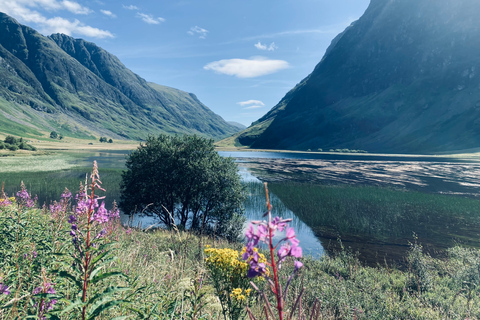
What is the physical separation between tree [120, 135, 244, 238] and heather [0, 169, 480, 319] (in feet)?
40.1

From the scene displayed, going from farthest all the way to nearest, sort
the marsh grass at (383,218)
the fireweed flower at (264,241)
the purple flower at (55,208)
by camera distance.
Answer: the marsh grass at (383,218)
the purple flower at (55,208)
the fireweed flower at (264,241)

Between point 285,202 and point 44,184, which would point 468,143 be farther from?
point 44,184

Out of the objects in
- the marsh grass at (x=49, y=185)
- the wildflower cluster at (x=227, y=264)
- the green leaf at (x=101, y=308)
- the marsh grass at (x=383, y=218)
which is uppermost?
the green leaf at (x=101, y=308)

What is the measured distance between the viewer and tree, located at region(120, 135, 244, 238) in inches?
1112

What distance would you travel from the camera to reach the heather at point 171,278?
269 cm

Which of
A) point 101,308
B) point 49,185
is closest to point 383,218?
point 101,308

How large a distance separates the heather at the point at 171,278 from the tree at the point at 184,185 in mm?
12217

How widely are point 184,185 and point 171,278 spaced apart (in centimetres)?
2452

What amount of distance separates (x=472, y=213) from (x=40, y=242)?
1728 inches

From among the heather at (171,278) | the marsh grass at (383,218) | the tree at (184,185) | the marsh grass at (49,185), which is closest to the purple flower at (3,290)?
the heather at (171,278)

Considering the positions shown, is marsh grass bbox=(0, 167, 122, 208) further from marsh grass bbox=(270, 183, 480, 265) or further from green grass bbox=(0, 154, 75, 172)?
marsh grass bbox=(270, 183, 480, 265)

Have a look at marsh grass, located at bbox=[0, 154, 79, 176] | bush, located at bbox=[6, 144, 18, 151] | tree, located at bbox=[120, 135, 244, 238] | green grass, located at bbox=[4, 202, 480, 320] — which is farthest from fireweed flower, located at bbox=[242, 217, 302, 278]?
bush, located at bbox=[6, 144, 18, 151]

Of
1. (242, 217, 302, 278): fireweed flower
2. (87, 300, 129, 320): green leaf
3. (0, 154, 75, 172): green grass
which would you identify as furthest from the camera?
(0, 154, 75, 172): green grass

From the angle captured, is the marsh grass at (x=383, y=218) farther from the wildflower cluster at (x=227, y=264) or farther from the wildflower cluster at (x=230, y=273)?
the wildflower cluster at (x=227, y=264)
